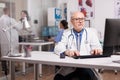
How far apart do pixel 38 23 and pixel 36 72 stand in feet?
11.9

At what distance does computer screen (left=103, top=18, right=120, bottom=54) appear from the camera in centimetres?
210

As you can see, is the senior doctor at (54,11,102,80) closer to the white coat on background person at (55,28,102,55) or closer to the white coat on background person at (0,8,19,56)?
the white coat on background person at (55,28,102,55)

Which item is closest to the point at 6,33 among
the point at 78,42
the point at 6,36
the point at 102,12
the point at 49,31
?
the point at 6,36

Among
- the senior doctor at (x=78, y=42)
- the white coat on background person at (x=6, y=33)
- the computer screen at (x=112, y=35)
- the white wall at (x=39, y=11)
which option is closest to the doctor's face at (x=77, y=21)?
the senior doctor at (x=78, y=42)

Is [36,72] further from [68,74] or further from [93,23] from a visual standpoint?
[93,23]

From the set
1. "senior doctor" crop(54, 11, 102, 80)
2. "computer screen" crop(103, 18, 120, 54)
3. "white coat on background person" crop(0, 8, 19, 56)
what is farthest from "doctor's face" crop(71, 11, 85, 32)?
"white coat on background person" crop(0, 8, 19, 56)

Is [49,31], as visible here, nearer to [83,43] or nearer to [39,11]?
[39,11]

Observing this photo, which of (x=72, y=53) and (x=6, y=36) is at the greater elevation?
(x=6, y=36)

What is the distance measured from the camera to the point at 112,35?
2119 millimetres

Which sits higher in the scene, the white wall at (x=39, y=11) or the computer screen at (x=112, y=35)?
the white wall at (x=39, y=11)

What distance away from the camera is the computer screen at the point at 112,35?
210 cm

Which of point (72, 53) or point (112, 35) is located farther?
point (72, 53)

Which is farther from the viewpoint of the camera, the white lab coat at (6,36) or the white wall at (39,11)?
the white wall at (39,11)

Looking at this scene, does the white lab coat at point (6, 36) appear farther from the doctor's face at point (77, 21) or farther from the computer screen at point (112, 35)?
the computer screen at point (112, 35)
